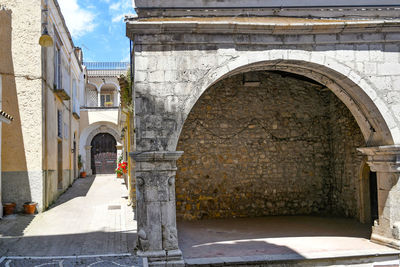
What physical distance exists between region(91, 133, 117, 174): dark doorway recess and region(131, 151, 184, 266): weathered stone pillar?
1711 centimetres

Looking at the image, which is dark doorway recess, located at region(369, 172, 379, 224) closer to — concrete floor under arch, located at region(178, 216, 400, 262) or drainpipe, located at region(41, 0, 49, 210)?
concrete floor under arch, located at region(178, 216, 400, 262)

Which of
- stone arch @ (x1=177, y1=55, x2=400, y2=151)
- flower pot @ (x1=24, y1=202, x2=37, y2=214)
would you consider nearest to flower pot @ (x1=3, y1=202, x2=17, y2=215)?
flower pot @ (x1=24, y1=202, x2=37, y2=214)

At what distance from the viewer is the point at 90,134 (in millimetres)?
21922

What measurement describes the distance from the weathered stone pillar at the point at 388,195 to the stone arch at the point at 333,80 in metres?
0.21

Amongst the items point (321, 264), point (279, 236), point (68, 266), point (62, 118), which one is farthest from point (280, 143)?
point (62, 118)

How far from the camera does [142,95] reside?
6.10 meters

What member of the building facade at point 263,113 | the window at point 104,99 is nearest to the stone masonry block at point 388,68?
the building facade at point 263,113

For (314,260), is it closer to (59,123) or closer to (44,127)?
(44,127)

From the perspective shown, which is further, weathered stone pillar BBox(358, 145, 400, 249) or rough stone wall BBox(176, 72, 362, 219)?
rough stone wall BBox(176, 72, 362, 219)

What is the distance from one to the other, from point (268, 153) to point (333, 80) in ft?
11.6

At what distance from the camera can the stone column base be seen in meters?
5.73

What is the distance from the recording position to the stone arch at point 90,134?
846 inches

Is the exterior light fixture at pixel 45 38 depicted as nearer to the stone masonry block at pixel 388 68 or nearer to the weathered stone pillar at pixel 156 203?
the weathered stone pillar at pixel 156 203

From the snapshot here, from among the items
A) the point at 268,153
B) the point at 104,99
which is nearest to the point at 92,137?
the point at 104,99
